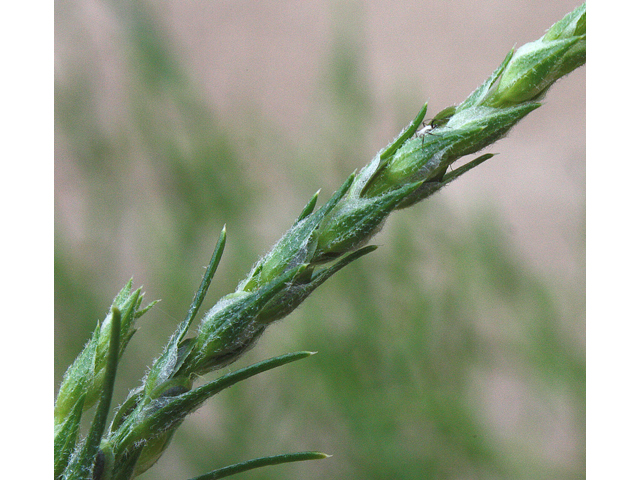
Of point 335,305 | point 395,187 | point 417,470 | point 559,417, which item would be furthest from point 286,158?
point 395,187

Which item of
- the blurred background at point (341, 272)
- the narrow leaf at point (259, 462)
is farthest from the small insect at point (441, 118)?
the blurred background at point (341, 272)

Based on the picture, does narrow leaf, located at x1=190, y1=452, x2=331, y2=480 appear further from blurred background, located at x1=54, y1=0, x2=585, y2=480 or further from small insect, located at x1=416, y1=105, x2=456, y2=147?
blurred background, located at x1=54, y1=0, x2=585, y2=480

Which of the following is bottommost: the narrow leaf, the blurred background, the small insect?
the narrow leaf

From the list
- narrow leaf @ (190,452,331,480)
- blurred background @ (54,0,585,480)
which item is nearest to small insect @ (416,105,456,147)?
narrow leaf @ (190,452,331,480)

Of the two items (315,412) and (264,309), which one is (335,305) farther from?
(264,309)

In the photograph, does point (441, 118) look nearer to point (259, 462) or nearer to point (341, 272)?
point (259, 462)

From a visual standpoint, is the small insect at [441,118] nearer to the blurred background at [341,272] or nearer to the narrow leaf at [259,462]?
the narrow leaf at [259,462]

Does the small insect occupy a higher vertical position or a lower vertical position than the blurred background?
lower

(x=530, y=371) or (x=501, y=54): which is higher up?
(x=501, y=54)
